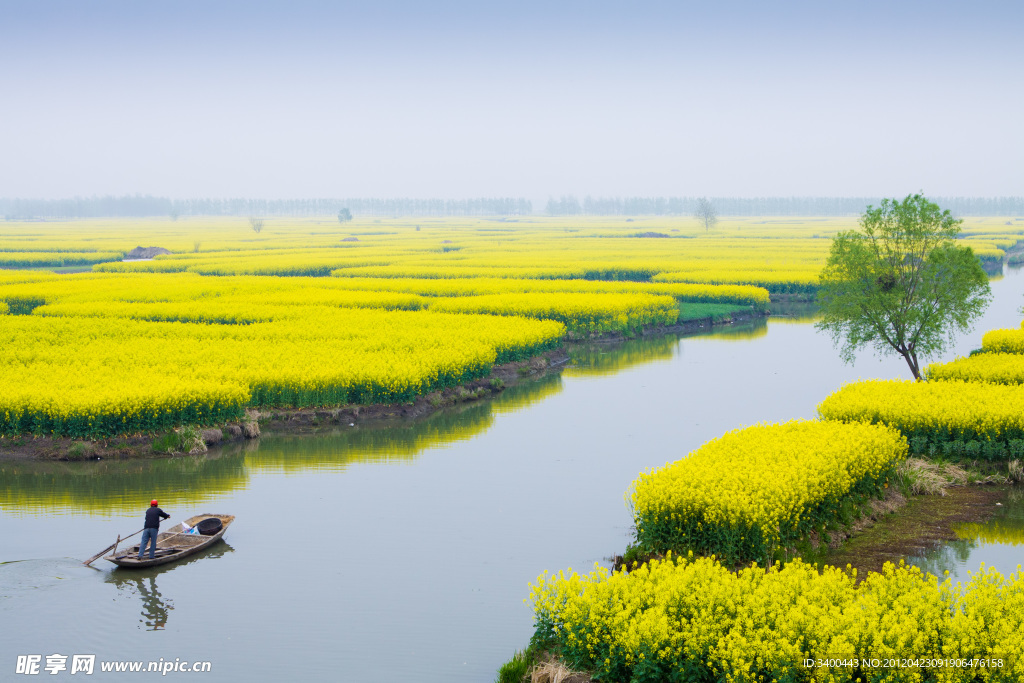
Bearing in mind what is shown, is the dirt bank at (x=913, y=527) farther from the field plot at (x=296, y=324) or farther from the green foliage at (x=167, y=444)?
the green foliage at (x=167, y=444)

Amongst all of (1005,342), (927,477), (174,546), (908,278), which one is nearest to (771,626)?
(174,546)

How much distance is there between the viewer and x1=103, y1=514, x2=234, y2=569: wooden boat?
17156 millimetres

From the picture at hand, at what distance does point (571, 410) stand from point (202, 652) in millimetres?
20560

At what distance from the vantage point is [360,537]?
19.5 metres

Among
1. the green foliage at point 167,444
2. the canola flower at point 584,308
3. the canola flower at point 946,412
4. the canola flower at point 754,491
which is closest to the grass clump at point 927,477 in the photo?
the canola flower at point 946,412

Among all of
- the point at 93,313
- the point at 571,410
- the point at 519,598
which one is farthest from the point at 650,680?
the point at 93,313

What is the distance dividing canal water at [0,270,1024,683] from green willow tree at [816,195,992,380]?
4.28 meters

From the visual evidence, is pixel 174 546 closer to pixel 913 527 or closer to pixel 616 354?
pixel 913 527

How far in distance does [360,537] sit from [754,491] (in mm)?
8567

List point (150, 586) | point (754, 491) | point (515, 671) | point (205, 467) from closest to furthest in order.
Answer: point (515, 671) → point (150, 586) → point (754, 491) → point (205, 467)

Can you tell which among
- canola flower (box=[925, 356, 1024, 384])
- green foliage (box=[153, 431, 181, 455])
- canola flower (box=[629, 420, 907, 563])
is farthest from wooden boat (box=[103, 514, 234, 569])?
canola flower (box=[925, 356, 1024, 384])

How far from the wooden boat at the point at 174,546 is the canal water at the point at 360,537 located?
0.31 m

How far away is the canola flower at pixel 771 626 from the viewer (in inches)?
428

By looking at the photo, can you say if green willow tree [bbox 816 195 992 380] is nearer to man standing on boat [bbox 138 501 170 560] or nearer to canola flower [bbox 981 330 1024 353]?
canola flower [bbox 981 330 1024 353]
